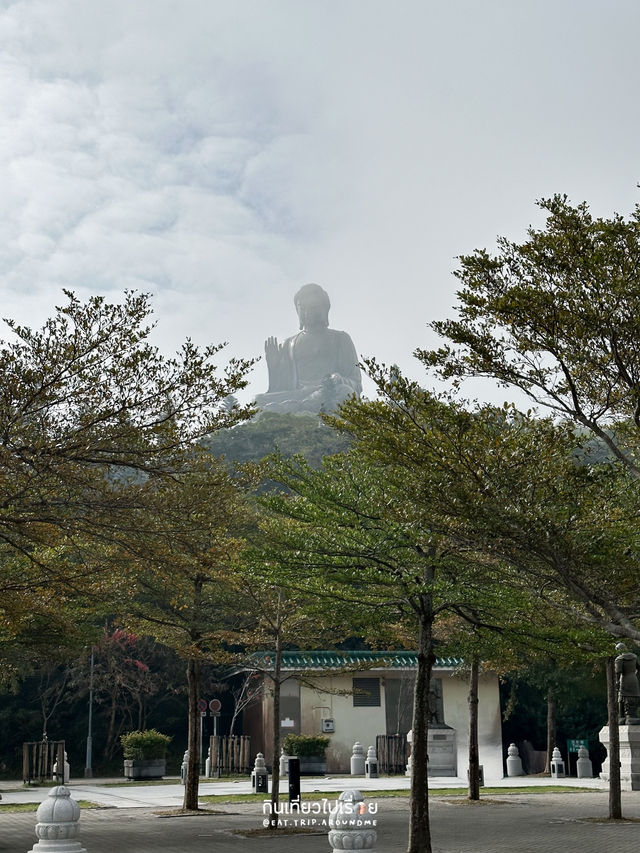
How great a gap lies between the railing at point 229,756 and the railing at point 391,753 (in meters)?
5.31

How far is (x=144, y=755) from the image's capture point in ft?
106

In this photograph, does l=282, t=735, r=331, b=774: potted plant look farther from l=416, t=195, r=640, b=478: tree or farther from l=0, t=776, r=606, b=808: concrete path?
l=416, t=195, r=640, b=478: tree

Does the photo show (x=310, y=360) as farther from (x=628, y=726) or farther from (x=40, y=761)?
(x=628, y=726)

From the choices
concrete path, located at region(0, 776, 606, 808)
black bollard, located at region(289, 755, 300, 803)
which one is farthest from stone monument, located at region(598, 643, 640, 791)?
black bollard, located at region(289, 755, 300, 803)

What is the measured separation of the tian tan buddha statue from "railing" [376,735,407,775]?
96.4m

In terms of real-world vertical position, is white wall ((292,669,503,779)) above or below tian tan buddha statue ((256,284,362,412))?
below

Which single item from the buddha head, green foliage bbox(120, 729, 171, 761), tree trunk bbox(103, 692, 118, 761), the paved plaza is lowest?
tree trunk bbox(103, 692, 118, 761)

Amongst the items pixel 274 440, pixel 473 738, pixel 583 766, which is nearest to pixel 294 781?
pixel 473 738

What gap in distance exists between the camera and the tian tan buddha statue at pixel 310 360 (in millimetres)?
133500

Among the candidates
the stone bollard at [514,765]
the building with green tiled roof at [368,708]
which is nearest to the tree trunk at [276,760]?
the building with green tiled roof at [368,708]

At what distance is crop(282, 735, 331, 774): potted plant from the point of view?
31.2 meters

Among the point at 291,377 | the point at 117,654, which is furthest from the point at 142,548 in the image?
the point at 291,377

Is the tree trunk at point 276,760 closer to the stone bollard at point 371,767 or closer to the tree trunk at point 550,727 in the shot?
the stone bollard at point 371,767

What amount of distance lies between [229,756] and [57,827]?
28410mm
